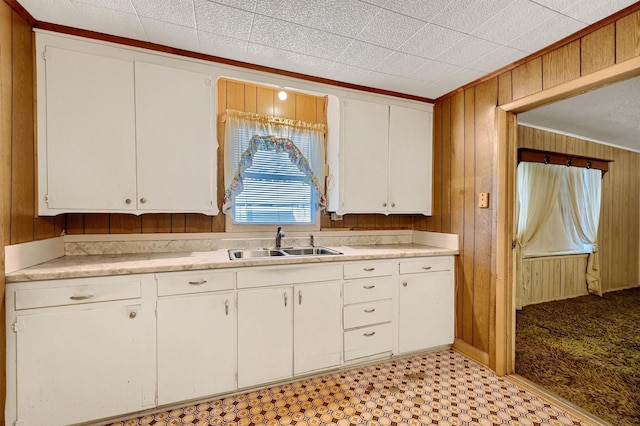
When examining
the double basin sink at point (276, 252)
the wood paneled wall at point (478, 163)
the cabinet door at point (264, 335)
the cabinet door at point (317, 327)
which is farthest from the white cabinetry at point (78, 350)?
the wood paneled wall at point (478, 163)

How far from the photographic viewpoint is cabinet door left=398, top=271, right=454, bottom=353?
257cm

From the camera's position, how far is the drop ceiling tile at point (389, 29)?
178cm

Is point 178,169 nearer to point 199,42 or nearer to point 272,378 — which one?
point 199,42

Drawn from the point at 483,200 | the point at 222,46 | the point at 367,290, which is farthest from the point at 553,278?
the point at 222,46

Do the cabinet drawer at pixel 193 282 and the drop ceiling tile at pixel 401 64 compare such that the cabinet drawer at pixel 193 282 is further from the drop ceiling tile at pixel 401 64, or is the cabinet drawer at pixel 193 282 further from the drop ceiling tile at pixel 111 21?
the drop ceiling tile at pixel 401 64

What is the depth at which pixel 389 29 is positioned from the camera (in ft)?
6.21

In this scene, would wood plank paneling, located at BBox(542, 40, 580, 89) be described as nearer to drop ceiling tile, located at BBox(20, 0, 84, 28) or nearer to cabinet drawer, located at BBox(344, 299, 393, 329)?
cabinet drawer, located at BBox(344, 299, 393, 329)

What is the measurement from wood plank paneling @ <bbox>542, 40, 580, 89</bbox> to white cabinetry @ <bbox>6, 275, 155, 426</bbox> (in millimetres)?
2901

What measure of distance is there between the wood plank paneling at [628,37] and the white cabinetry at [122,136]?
8.38 ft

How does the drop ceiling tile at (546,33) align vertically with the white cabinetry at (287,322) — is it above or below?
above

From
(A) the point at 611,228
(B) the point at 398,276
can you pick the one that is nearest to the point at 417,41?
(B) the point at 398,276

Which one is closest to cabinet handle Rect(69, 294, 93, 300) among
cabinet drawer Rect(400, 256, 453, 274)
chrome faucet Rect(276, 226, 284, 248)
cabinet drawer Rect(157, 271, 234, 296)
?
cabinet drawer Rect(157, 271, 234, 296)

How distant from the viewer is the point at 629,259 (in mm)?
5344

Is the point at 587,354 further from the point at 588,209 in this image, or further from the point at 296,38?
the point at 296,38
